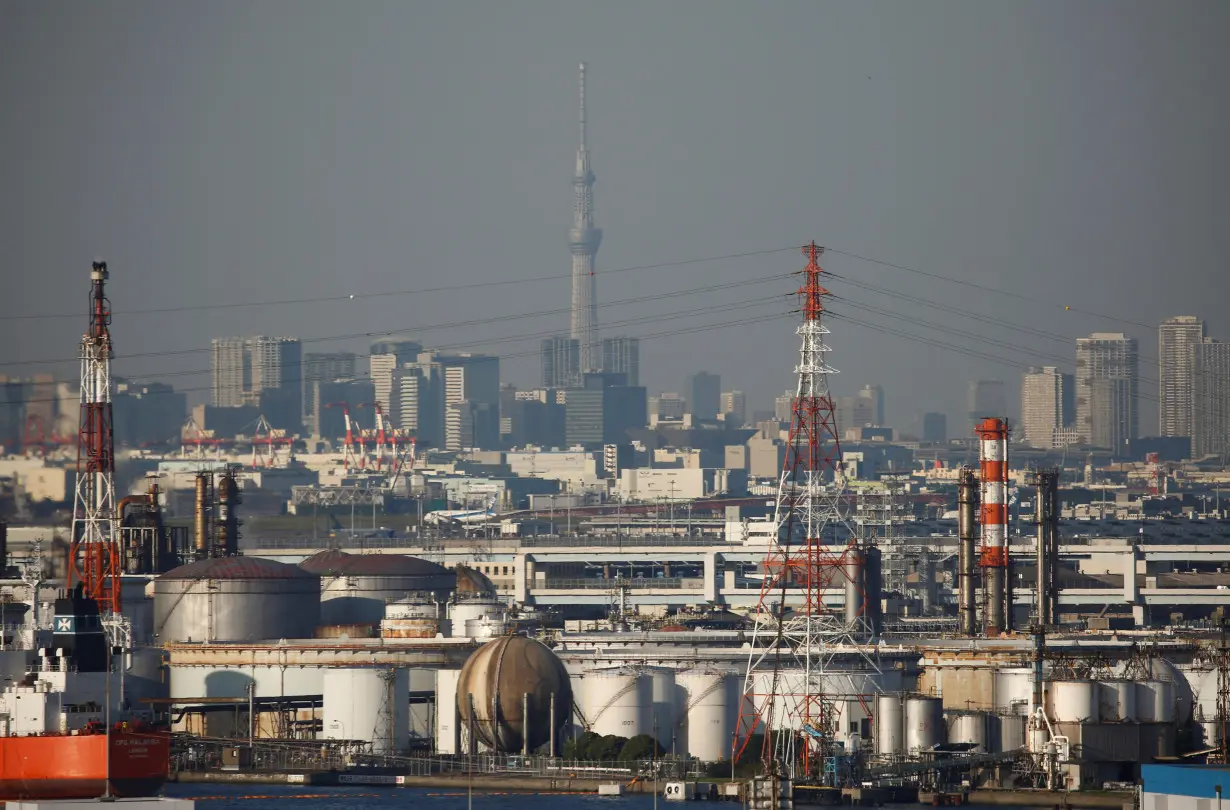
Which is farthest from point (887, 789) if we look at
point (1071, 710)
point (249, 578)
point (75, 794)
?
point (249, 578)

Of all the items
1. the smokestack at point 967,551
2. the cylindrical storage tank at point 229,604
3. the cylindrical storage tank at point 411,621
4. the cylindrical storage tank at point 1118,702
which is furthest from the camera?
the smokestack at point 967,551

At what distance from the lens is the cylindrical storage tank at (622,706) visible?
66250mm

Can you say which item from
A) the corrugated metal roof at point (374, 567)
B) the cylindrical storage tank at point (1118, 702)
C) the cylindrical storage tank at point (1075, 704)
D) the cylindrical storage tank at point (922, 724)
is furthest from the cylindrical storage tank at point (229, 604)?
the cylindrical storage tank at point (1118, 702)

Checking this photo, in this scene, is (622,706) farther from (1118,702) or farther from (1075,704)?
(1118,702)

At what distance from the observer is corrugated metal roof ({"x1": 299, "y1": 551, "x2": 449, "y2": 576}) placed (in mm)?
93250

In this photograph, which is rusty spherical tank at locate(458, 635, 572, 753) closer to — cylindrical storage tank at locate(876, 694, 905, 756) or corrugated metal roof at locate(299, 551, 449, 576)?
cylindrical storage tank at locate(876, 694, 905, 756)

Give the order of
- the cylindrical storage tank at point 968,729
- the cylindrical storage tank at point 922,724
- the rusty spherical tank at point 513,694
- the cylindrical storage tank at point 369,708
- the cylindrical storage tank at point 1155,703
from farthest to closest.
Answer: the cylindrical storage tank at point 369,708, the rusty spherical tank at point 513,694, the cylindrical storage tank at point 968,729, the cylindrical storage tank at point 1155,703, the cylindrical storage tank at point 922,724

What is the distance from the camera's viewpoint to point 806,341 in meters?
59.2

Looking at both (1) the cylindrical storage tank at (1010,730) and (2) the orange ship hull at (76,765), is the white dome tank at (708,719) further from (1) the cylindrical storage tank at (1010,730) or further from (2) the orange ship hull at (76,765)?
(2) the orange ship hull at (76,765)

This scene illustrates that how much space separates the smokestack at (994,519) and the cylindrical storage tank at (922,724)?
1742 cm

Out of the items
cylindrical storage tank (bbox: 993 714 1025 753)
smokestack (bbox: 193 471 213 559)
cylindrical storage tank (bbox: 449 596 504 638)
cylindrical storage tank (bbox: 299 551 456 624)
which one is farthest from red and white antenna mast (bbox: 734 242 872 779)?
smokestack (bbox: 193 471 213 559)

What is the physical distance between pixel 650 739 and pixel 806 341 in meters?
12.2

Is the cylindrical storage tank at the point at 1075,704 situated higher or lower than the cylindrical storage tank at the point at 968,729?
higher

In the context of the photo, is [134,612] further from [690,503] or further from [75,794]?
[690,503]
